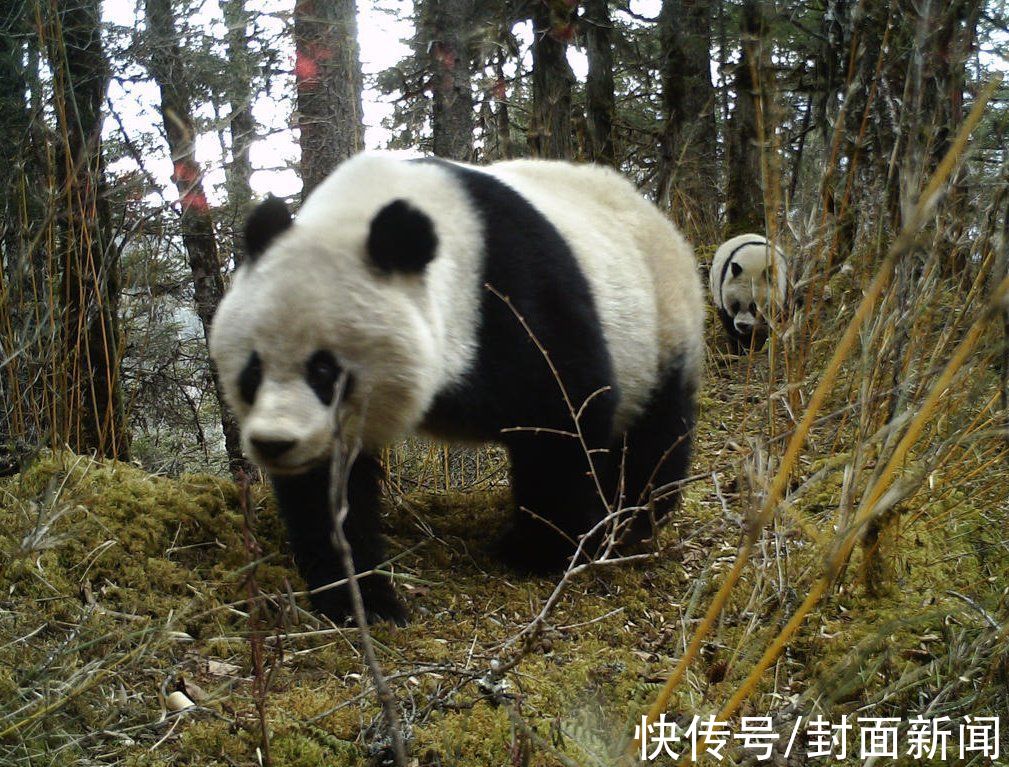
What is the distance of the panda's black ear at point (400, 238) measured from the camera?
9.23 feet

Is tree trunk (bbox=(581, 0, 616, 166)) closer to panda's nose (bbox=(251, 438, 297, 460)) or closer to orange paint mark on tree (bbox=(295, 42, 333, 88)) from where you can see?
orange paint mark on tree (bbox=(295, 42, 333, 88))

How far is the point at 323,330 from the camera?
2707 millimetres

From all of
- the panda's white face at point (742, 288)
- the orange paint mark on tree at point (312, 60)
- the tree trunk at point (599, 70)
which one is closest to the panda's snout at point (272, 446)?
the orange paint mark on tree at point (312, 60)

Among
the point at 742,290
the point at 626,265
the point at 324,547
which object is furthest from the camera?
the point at 742,290

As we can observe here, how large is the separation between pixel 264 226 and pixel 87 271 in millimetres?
1160

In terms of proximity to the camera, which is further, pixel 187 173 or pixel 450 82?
pixel 450 82

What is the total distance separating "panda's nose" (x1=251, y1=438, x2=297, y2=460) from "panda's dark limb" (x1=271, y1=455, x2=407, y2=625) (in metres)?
0.44

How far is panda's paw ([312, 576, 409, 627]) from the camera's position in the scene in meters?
3.13

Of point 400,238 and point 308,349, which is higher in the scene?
point 400,238

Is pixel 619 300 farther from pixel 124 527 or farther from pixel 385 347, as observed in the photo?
pixel 124 527

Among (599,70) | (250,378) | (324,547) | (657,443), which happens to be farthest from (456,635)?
(599,70)

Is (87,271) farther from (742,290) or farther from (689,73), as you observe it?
(689,73)

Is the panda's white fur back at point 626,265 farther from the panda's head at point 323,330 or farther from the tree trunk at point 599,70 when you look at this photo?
the tree trunk at point 599,70

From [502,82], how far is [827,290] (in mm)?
4679
